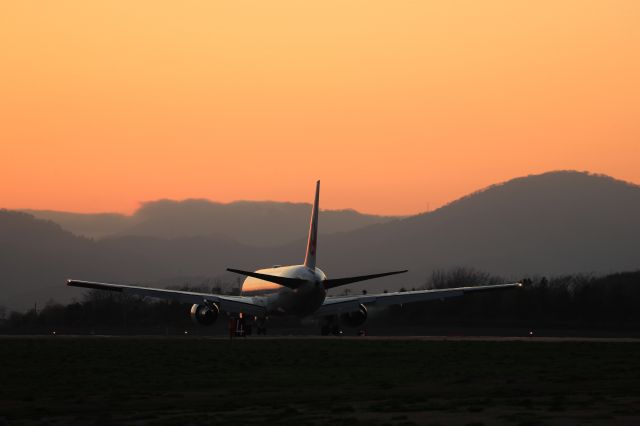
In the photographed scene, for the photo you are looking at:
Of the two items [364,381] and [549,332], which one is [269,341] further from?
[364,381]

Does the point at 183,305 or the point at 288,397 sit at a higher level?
the point at 183,305

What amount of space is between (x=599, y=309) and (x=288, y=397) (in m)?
61.4

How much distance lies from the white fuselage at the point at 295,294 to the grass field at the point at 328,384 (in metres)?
15.7

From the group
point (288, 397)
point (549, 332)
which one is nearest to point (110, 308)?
point (549, 332)

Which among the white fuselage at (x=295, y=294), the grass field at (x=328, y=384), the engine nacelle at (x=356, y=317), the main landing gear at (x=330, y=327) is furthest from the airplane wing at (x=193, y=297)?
the grass field at (x=328, y=384)

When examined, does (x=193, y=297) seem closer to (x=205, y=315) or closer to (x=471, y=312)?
(x=205, y=315)

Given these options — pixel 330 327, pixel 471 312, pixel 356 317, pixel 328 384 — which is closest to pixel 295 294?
pixel 330 327

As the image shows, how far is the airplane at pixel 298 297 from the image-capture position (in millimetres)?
79312

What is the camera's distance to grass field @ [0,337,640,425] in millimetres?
28250

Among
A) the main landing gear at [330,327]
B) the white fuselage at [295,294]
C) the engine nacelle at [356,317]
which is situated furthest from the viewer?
the engine nacelle at [356,317]

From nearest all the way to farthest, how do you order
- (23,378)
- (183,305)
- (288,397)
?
(288,397) → (23,378) → (183,305)

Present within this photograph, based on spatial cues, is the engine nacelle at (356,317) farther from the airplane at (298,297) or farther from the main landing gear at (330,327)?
the main landing gear at (330,327)

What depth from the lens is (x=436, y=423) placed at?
1026 inches

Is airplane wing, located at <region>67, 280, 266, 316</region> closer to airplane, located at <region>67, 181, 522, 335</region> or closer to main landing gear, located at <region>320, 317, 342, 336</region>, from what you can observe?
airplane, located at <region>67, 181, 522, 335</region>
